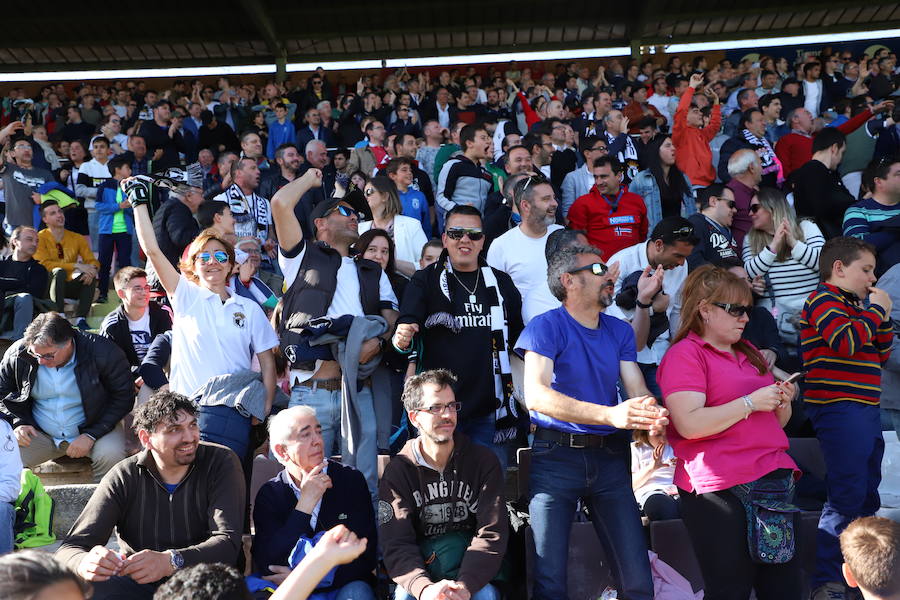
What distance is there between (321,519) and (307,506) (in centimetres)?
11

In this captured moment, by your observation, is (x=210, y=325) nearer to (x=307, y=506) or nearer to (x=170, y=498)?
(x=170, y=498)

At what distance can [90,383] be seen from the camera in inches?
182

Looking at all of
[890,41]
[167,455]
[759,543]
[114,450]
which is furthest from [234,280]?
[890,41]

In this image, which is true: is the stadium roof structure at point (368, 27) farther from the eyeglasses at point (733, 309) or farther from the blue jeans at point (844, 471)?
the eyeglasses at point (733, 309)

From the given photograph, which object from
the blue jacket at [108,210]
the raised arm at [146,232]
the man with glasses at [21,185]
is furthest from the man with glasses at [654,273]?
the man with glasses at [21,185]

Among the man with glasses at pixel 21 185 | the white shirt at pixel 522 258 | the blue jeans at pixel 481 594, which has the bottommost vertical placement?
the blue jeans at pixel 481 594

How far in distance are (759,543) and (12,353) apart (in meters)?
3.93

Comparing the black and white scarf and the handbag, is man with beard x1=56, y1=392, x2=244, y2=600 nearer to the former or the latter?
the black and white scarf

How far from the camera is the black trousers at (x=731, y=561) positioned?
3.02 meters

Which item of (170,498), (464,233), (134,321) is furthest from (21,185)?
(170,498)

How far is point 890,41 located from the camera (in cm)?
1648

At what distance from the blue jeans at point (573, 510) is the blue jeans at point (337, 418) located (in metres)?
1.01

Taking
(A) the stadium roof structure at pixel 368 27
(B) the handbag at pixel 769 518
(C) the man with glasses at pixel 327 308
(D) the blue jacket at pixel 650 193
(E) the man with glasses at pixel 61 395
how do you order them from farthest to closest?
(A) the stadium roof structure at pixel 368 27 → (D) the blue jacket at pixel 650 193 → (E) the man with glasses at pixel 61 395 → (C) the man with glasses at pixel 327 308 → (B) the handbag at pixel 769 518

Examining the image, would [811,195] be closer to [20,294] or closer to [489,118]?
[489,118]
